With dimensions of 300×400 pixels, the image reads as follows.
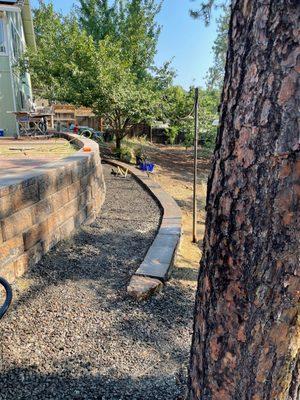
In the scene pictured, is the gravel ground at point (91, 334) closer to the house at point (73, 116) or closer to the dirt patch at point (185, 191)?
the dirt patch at point (185, 191)

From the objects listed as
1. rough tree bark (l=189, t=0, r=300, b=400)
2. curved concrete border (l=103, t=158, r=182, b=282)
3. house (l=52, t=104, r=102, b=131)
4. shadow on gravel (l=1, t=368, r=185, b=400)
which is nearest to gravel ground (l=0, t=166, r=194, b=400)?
shadow on gravel (l=1, t=368, r=185, b=400)

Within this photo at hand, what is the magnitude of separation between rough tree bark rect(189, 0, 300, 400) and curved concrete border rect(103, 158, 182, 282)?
2.16 m

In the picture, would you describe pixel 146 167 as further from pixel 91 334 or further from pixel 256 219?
pixel 256 219

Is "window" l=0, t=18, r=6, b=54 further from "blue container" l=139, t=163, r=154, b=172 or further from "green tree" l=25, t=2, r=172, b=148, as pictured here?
"blue container" l=139, t=163, r=154, b=172

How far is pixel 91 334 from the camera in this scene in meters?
2.46

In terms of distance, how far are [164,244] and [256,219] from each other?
3246 mm

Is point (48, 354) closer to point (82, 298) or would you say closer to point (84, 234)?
point (82, 298)

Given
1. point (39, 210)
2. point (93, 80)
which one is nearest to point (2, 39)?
point (93, 80)

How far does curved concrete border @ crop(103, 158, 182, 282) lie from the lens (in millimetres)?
3355

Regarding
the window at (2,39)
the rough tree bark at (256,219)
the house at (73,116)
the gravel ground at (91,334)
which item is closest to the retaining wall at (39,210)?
the gravel ground at (91,334)

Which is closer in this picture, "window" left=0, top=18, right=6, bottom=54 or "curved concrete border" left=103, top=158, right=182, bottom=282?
"curved concrete border" left=103, top=158, right=182, bottom=282

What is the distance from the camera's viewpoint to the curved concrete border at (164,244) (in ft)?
11.0

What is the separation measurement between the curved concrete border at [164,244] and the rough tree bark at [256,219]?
216 centimetres

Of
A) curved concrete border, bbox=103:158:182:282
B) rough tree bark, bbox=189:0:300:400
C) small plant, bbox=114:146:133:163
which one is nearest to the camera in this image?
rough tree bark, bbox=189:0:300:400
